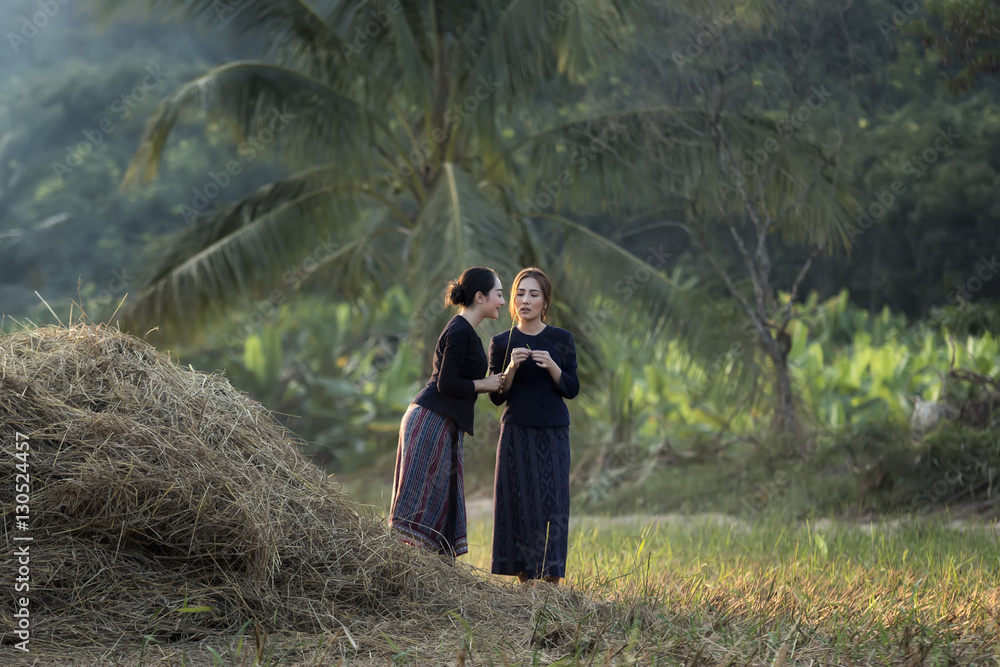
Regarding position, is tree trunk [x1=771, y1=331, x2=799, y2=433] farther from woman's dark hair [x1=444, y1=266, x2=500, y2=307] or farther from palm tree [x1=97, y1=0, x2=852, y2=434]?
woman's dark hair [x1=444, y1=266, x2=500, y2=307]

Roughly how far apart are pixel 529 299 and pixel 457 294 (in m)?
0.34

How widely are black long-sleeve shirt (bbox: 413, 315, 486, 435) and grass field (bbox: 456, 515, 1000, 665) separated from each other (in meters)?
1.00

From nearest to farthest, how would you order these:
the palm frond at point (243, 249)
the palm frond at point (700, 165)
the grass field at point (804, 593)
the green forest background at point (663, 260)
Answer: the grass field at point (804, 593), the green forest background at point (663, 260), the palm frond at point (243, 249), the palm frond at point (700, 165)

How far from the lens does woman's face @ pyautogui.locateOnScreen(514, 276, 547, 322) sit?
424 cm

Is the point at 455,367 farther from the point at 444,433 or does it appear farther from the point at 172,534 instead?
the point at 172,534

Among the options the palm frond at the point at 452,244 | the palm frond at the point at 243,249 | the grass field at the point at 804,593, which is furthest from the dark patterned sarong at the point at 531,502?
the palm frond at the point at 243,249

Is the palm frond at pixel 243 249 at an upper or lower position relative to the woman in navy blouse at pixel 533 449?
upper

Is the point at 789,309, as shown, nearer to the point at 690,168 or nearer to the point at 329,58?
the point at 690,168

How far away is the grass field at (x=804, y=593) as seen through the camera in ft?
10.4

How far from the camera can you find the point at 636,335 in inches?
356

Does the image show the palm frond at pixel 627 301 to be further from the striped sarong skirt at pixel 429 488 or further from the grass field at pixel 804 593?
the striped sarong skirt at pixel 429 488

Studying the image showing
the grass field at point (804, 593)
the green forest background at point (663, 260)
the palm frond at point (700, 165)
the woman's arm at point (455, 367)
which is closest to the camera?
the grass field at point (804, 593)

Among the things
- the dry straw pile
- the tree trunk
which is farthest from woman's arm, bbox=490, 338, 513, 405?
the tree trunk

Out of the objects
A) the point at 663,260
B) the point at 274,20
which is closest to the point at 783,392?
the point at 663,260
